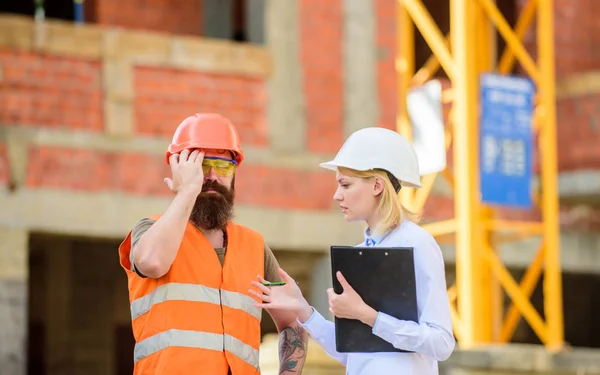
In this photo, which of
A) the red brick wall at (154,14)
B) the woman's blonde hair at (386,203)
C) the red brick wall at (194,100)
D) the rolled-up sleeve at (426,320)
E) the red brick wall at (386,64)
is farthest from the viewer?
the red brick wall at (386,64)

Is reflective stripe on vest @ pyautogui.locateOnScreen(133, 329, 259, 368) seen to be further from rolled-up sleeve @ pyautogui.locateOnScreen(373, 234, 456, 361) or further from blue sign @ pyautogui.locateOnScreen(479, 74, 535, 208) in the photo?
blue sign @ pyautogui.locateOnScreen(479, 74, 535, 208)

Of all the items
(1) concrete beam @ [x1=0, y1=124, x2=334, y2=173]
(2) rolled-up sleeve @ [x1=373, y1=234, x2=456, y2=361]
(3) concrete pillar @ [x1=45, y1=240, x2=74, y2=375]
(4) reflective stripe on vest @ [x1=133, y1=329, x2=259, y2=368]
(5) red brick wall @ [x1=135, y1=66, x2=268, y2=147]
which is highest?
(5) red brick wall @ [x1=135, y1=66, x2=268, y2=147]

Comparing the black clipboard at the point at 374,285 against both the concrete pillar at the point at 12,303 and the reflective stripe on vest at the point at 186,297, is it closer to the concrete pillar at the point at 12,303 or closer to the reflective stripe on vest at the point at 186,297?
the reflective stripe on vest at the point at 186,297

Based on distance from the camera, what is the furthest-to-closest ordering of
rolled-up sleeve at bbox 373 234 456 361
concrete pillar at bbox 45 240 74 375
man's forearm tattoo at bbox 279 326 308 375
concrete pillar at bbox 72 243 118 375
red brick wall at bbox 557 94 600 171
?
concrete pillar at bbox 72 243 118 375 < concrete pillar at bbox 45 240 74 375 < red brick wall at bbox 557 94 600 171 < man's forearm tattoo at bbox 279 326 308 375 < rolled-up sleeve at bbox 373 234 456 361

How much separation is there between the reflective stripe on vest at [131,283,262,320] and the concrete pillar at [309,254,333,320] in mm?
8354

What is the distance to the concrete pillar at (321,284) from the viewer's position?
1345 centimetres

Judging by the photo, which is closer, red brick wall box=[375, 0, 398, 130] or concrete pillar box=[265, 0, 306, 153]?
concrete pillar box=[265, 0, 306, 153]

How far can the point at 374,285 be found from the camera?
15.3ft

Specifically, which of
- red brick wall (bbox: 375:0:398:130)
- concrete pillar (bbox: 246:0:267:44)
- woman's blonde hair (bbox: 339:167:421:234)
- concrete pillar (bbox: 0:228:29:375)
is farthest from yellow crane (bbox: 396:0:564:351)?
woman's blonde hair (bbox: 339:167:421:234)

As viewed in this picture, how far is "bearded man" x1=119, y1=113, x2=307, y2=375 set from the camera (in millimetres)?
4793

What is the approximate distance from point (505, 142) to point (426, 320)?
1000cm

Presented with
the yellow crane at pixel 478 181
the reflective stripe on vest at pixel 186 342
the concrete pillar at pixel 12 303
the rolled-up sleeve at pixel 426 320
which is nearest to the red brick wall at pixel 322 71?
the yellow crane at pixel 478 181

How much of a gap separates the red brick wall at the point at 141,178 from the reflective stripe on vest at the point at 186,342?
778 cm

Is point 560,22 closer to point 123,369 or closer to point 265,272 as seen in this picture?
point 123,369
